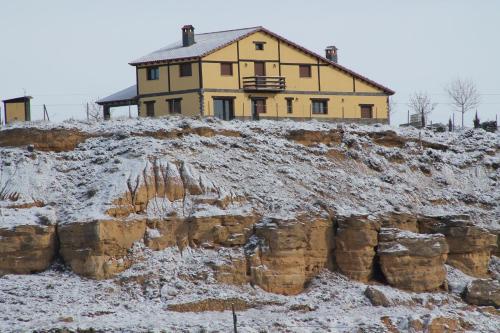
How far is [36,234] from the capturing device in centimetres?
6316

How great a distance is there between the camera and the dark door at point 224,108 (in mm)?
79681

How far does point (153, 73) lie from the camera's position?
81500 millimetres

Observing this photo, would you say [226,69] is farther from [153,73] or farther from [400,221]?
[400,221]

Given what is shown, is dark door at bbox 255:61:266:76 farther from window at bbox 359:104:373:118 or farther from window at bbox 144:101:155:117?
window at bbox 359:104:373:118

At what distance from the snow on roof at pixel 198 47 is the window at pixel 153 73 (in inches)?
24.3

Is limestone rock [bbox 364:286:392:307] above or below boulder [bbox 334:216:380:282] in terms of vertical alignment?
below

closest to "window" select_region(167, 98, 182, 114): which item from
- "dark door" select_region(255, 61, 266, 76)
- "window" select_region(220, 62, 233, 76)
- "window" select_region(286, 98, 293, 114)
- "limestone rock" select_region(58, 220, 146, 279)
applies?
"window" select_region(220, 62, 233, 76)

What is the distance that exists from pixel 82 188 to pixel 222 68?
17.3 m

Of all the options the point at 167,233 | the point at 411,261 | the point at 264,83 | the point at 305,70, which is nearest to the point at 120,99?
the point at 264,83

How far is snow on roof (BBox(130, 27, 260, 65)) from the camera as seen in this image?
263 ft

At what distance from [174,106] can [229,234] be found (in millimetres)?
16853

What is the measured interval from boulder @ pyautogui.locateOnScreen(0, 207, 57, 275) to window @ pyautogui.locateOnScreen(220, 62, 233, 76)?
65.2 feet

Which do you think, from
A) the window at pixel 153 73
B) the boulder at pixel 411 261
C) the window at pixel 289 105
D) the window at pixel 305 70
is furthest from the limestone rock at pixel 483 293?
the window at pixel 153 73

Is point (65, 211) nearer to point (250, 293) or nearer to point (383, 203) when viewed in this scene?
point (250, 293)
